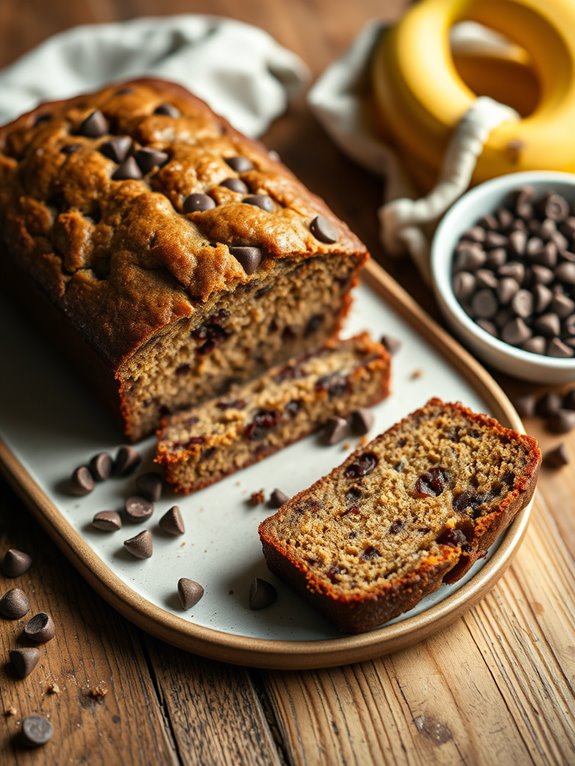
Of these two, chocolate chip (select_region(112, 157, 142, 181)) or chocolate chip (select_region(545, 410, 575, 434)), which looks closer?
chocolate chip (select_region(112, 157, 142, 181))

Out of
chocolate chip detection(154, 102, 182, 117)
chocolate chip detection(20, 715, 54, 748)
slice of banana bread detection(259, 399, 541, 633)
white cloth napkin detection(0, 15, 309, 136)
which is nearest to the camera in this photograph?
chocolate chip detection(20, 715, 54, 748)

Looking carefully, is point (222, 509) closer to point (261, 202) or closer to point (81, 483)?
point (81, 483)

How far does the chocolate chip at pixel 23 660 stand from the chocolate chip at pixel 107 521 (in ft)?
1.65

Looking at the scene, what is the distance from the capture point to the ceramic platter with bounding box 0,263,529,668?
311cm

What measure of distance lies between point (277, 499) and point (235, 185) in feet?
4.12

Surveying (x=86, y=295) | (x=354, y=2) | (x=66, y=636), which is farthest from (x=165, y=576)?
(x=354, y=2)

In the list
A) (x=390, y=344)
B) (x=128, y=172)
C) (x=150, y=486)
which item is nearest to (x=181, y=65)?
(x=128, y=172)

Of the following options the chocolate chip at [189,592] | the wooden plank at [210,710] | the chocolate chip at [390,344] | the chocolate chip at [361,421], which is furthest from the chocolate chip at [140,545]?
the chocolate chip at [390,344]

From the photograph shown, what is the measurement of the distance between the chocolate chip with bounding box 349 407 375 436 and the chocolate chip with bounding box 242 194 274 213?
901mm

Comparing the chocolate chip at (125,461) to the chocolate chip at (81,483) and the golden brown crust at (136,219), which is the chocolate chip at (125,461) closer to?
the chocolate chip at (81,483)

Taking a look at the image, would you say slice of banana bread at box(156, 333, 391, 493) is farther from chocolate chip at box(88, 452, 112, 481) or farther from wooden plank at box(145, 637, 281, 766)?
wooden plank at box(145, 637, 281, 766)

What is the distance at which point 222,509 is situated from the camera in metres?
3.55

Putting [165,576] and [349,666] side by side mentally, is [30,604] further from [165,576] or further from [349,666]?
[349,666]

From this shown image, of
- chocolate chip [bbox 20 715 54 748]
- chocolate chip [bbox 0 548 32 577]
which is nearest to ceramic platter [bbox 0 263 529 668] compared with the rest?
chocolate chip [bbox 0 548 32 577]
